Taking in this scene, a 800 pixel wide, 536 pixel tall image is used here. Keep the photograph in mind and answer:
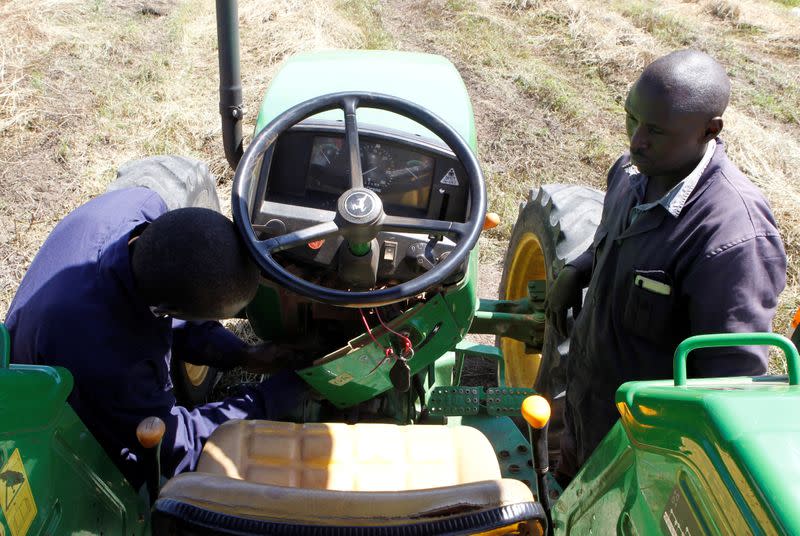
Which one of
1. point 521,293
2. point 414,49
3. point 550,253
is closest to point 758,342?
point 550,253

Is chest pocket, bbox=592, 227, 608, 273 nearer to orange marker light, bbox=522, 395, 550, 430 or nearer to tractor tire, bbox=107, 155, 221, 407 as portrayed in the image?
orange marker light, bbox=522, 395, 550, 430

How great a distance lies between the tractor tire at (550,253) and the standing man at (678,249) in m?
0.50

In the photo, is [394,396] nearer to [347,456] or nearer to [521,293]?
[347,456]

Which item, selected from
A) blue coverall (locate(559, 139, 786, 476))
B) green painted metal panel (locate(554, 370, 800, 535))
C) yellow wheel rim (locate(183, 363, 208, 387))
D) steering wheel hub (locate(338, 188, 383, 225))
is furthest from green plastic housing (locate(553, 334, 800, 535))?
yellow wheel rim (locate(183, 363, 208, 387))

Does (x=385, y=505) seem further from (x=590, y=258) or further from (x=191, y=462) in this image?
(x=590, y=258)

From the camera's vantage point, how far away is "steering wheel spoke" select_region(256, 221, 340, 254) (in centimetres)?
167

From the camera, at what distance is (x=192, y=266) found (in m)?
1.50

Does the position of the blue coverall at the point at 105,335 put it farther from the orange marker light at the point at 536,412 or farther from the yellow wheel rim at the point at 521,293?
the yellow wheel rim at the point at 521,293

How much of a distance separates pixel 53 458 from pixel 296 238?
69cm

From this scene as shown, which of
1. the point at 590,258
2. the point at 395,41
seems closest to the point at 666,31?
the point at 395,41

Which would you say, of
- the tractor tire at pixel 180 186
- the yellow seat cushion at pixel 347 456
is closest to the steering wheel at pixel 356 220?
the yellow seat cushion at pixel 347 456

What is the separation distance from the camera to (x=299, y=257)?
2016mm

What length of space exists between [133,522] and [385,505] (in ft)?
2.39

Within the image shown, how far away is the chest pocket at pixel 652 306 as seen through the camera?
176cm
